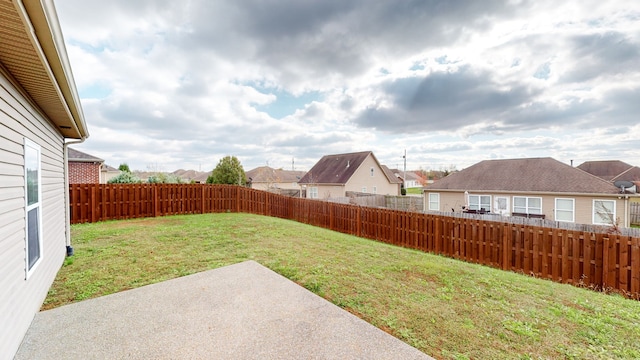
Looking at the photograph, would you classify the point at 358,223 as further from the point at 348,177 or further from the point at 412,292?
the point at 348,177

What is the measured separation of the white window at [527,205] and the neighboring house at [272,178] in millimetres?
25348

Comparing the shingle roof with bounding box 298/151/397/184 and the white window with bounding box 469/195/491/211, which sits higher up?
the shingle roof with bounding box 298/151/397/184

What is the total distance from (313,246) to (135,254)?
14.0ft

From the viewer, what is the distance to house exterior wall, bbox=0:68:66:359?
2438 millimetres

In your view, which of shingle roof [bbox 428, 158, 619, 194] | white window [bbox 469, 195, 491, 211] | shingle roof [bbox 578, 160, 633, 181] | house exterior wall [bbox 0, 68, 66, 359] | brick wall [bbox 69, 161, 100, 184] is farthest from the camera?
shingle roof [bbox 578, 160, 633, 181]

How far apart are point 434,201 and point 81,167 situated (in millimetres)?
24092

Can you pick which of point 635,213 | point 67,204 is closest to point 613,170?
point 635,213

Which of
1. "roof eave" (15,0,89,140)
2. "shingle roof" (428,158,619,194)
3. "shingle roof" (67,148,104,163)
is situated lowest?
"shingle roof" (428,158,619,194)

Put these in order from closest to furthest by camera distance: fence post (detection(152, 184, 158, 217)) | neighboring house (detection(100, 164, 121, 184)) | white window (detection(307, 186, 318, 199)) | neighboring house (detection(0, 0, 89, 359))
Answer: neighboring house (detection(0, 0, 89, 359))
fence post (detection(152, 184, 158, 217))
neighboring house (detection(100, 164, 121, 184))
white window (detection(307, 186, 318, 199))

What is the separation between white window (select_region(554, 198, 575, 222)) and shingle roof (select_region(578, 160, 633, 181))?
2108 centimetres

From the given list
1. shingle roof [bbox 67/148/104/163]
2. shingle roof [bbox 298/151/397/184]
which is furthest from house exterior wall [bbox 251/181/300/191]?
shingle roof [bbox 67/148/104/163]

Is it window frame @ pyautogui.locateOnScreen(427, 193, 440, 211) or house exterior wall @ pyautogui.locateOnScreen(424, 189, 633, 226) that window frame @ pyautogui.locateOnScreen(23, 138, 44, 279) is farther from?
window frame @ pyautogui.locateOnScreen(427, 193, 440, 211)

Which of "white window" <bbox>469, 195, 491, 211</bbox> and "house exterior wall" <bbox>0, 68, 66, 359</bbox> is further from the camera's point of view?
"white window" <bbox>469, 195, 491, 211</bbox>

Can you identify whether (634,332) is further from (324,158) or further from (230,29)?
(324,158)
